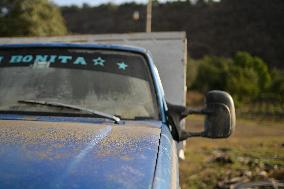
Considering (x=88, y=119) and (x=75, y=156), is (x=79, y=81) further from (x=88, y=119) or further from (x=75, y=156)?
(x=75, y=156)

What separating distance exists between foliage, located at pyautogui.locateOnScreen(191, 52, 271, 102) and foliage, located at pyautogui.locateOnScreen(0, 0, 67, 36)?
34.6 m

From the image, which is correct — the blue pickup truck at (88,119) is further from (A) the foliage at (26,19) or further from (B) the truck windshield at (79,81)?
(A) the foliage at (26,19)

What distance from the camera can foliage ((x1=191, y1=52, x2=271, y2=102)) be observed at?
57188mm

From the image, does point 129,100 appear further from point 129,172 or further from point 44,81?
point 129,172

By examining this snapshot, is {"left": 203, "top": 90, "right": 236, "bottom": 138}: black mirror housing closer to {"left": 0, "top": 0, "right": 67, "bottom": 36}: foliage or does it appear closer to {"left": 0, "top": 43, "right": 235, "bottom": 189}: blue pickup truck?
{"left": 0, "top": 43, "right": 235, "bottom": 189}: blue pickup truck

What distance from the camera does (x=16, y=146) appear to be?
193 cm

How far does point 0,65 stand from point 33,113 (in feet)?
2.35

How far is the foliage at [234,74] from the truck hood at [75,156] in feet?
179

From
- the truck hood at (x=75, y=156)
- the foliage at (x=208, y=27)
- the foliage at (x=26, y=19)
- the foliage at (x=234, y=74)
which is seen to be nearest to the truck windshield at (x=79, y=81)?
the truck hood at (x=75, y=156)

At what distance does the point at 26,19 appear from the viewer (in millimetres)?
23203

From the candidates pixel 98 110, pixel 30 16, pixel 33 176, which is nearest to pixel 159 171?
pixel 33 176

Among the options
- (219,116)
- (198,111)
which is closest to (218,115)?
(219,116)

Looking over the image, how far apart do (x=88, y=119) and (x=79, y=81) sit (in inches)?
20.0

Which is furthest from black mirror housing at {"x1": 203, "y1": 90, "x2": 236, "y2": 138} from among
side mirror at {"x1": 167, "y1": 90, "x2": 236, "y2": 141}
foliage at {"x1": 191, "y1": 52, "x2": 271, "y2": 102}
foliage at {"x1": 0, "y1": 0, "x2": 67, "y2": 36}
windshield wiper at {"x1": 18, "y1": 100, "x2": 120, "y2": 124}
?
foliage at {"x1": 191, "y1": 52, "x2": 271, "y2": 102}
